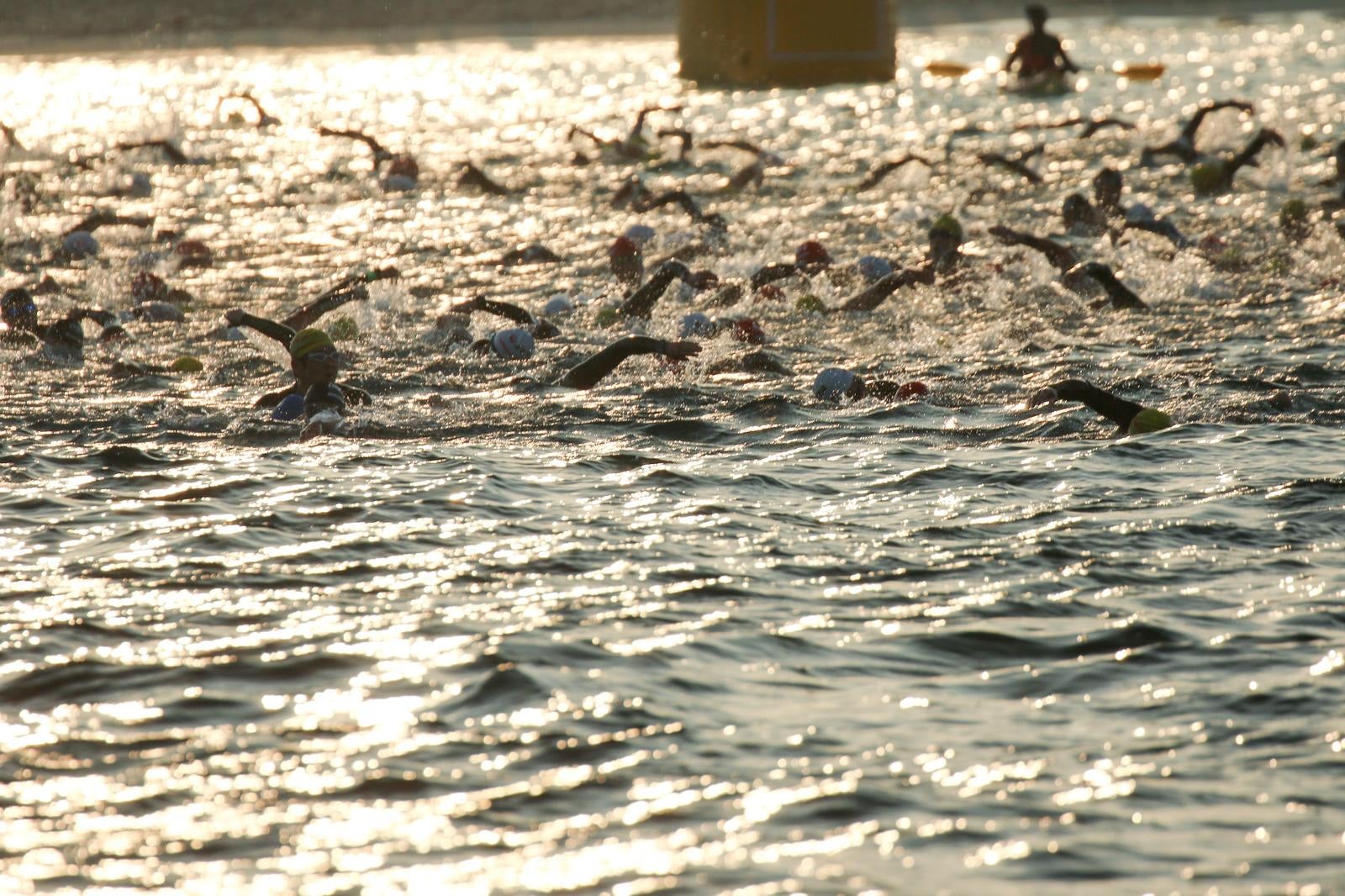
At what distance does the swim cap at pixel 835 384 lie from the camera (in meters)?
11.8

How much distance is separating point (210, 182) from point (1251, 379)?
16392 millimetres

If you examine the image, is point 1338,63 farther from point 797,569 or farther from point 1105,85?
point 797,569

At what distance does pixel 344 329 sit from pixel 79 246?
606 cm

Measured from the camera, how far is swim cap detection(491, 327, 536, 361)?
43.3 feet

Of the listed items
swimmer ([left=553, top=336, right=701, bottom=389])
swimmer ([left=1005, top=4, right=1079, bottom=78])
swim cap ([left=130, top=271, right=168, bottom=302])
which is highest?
swimmer ([left=1005, top=4, right=1079, bottom=78])

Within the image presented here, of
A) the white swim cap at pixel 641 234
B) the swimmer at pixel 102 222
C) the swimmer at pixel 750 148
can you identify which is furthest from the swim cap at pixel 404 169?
the white swim cap at pixel 641 234

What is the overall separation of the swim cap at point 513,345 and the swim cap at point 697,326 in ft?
4.48

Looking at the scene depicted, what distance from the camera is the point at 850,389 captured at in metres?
11.8

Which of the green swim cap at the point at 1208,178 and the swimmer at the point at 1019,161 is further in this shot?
the swimmer at the point at 1019,161

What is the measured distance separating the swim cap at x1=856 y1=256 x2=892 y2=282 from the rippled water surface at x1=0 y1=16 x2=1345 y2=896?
0.76 m

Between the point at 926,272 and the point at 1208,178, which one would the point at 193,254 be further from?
the point at 1208,178

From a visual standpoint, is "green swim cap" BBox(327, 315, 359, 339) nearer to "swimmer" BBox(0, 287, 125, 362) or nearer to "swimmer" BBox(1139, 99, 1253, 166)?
"swimmer" BBox(0, 287, 125, 362)

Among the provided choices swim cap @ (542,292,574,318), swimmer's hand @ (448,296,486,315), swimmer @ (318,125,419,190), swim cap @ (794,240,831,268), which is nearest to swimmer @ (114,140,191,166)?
swimmer @ (318,125,419,190)

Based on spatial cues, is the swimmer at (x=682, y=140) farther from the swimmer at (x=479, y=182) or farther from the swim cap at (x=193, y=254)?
the swim cap at (x=193, y=254)
